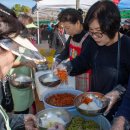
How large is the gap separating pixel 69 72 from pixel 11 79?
67 cm

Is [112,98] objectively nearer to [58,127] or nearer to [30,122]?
[58,127]

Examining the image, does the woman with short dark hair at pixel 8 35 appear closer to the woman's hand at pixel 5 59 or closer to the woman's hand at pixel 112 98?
the woman's hand at pixel 5 59

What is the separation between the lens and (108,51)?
1.92m

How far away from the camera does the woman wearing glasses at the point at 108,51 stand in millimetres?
1786

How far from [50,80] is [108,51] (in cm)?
71

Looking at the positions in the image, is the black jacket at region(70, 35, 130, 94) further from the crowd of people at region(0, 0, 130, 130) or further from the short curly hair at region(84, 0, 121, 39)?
the short curly hair at region(84, 0, 121, 39)

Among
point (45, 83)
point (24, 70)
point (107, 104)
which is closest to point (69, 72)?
point (45, 83)

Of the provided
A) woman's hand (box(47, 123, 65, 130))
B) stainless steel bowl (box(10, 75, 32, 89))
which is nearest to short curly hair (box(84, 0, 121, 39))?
woman's hand (box(47, 123, 65, 130))

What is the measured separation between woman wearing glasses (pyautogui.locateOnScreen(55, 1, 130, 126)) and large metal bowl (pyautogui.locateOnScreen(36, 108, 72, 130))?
28cm

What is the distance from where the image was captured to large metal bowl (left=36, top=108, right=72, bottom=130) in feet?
5.32

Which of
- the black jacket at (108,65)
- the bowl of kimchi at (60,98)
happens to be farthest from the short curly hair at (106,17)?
the bowl of kimchi at (60,98)

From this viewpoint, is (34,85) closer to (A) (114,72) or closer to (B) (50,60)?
(B) (50,60)

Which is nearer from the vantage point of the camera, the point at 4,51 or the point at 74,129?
the point at 4,51

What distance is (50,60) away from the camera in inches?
128
